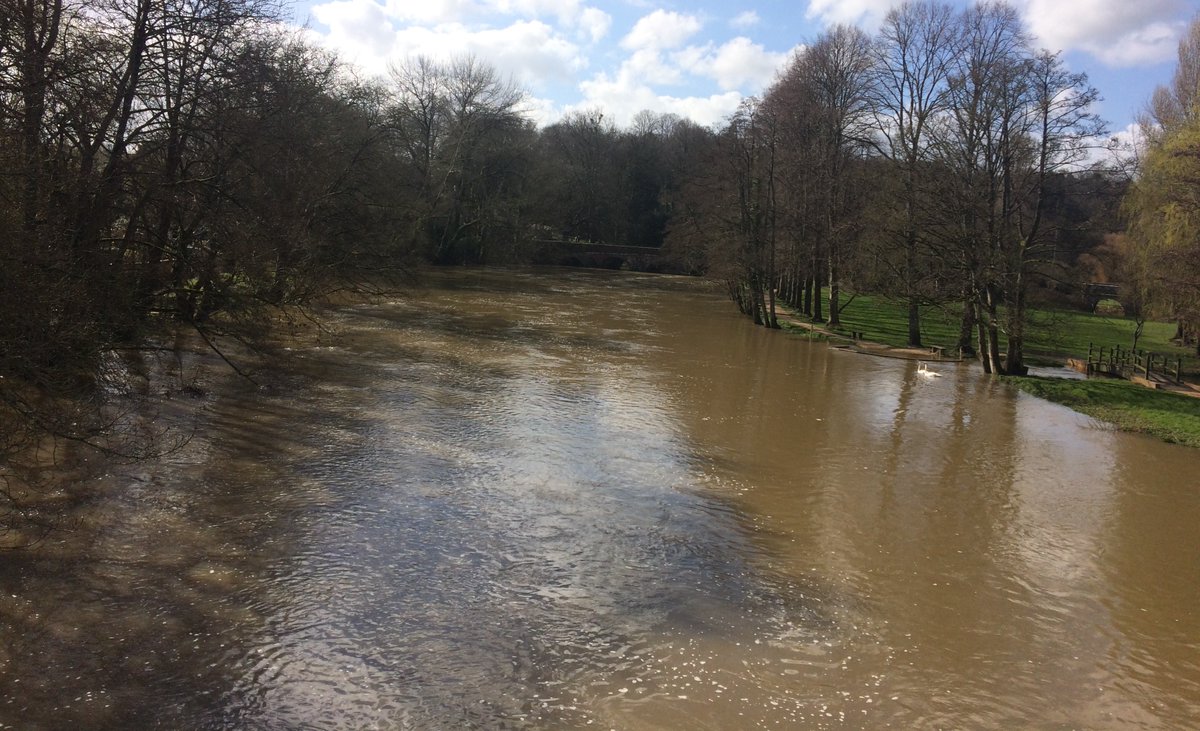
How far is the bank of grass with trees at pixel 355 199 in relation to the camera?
9000 millimetres

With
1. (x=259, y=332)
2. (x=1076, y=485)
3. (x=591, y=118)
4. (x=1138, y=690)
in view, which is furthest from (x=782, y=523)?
(x=591, y=118)

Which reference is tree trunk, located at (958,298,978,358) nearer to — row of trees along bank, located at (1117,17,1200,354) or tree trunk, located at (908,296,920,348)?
tree trunk, located at (908,296,920,348)

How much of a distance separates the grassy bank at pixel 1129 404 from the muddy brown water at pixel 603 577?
1.01 meters

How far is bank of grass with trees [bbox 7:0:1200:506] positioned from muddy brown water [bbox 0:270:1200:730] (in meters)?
1.78

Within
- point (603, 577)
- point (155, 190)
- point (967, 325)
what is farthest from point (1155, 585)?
point (967, 325)

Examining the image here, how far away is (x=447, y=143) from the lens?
54.7m

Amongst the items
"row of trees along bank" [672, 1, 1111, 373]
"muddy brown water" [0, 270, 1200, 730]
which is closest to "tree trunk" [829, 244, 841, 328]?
"row of trees along bank" [672, 1, 1111, 373]

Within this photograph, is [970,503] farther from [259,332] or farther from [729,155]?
[729,155]

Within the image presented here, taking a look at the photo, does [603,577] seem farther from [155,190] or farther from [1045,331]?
[1045,331]

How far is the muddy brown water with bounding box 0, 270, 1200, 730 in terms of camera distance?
20.5ft

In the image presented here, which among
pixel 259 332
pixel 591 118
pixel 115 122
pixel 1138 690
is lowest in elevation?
pixel 1138 690

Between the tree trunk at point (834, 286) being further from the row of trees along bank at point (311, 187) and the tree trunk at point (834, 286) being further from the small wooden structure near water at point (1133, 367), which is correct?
the small wooden structure near water at point (1133, 367)

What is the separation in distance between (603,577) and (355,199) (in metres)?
21.4

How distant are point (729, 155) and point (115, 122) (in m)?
27.9
